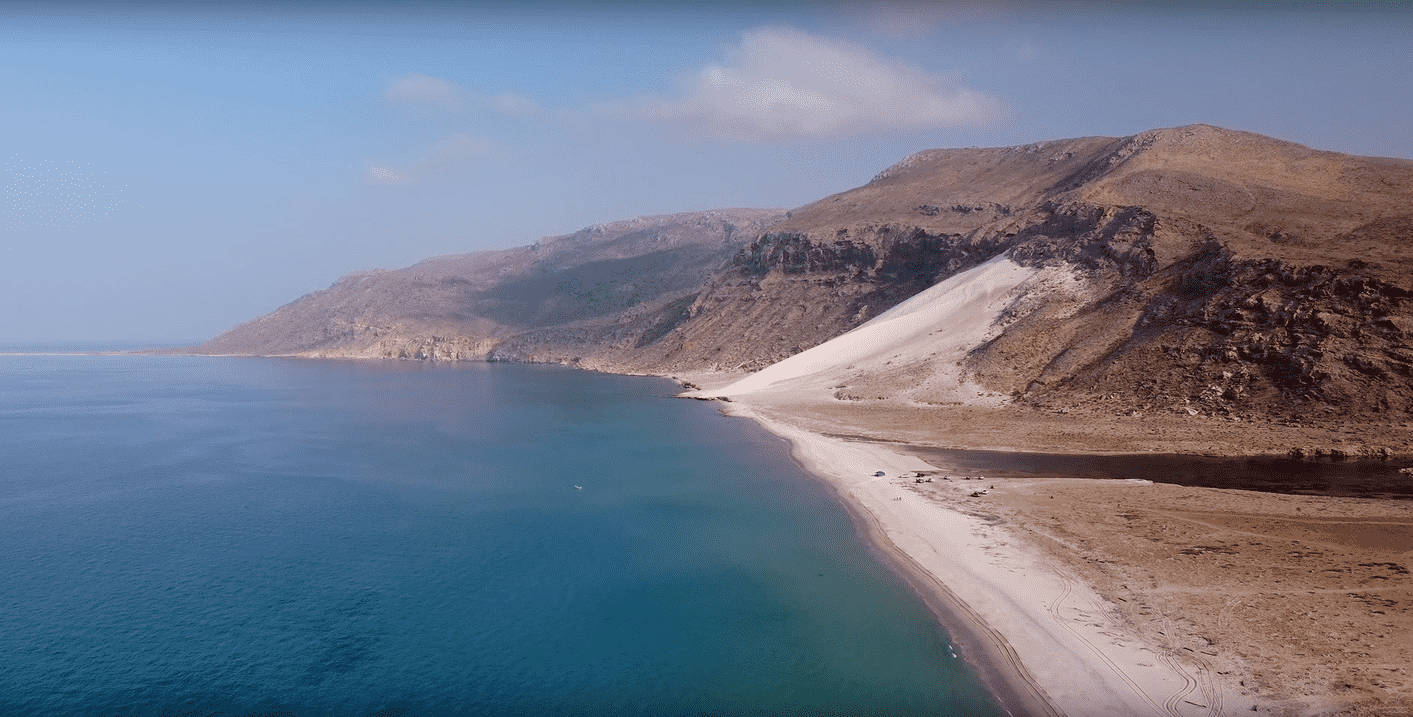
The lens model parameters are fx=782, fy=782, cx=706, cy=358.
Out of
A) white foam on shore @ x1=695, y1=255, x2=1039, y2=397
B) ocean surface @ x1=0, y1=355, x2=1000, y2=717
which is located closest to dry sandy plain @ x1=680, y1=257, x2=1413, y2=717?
ocean surface @ x1=0, y1=355, x2=1000, y2=717

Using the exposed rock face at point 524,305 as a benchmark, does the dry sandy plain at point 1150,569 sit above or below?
below

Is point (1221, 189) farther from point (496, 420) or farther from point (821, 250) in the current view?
point (496, 420)

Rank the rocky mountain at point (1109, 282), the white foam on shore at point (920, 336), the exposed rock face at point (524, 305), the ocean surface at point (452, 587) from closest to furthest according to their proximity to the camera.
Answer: the ocean surface at point (452, 587) < the rocky mountain at point (1109, 282) < the white foam on shore at point (920, 336) < the exposed rock face at point (524, 305)

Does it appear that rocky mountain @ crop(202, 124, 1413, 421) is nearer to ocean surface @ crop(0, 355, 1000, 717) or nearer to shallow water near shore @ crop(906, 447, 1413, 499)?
shallow water near shore @ crop(906, 447, 1413, 499)

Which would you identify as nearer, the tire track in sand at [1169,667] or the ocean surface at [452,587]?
the tire track in sand at [1169,667]

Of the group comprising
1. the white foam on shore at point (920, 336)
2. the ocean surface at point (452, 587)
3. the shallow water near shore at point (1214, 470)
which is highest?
the white foam on shore at point (920, 336)

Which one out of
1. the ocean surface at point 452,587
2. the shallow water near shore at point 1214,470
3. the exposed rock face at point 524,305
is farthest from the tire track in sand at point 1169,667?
the exposed rock face at point 524,305

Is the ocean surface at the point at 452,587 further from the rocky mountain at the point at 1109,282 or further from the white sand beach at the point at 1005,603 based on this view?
the rocky mountain at the point at 1109,282

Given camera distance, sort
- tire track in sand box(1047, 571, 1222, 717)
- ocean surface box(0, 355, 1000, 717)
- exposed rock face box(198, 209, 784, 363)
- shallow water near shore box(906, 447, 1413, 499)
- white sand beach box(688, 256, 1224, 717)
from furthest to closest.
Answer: exposed rock face box(198, 209, 784, 363) < shallow water near shore box(906, 447, 1413, 499) < ocean surface box(0, 355, 1000, 717) < white sand beach box(688, 256, 1224, 717) < tire track in sand box(1047, 571, 1222, 717)
